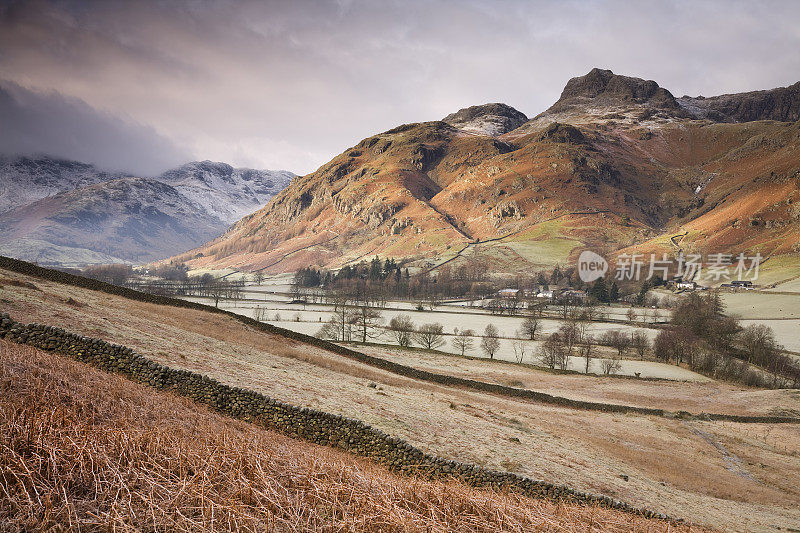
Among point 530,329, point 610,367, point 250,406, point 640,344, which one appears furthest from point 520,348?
point 250,406

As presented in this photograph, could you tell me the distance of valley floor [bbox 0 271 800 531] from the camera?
15.7 metres

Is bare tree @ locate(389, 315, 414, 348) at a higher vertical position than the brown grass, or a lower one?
lower

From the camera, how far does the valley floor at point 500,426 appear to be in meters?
15.7

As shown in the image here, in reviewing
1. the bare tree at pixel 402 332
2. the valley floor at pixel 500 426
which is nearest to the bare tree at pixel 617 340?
the valley floor at pixel 500 426

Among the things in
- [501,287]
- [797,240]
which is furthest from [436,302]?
[797,240]

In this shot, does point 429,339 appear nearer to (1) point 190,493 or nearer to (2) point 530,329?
(2) point 530,329

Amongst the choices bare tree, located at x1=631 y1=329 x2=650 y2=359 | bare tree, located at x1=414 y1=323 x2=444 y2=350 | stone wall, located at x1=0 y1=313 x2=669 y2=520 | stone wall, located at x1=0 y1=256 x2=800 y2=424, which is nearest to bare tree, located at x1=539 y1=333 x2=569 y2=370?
bare tree, located at x1=414 y1=323 x2=444 y2=350

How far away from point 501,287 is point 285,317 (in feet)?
356

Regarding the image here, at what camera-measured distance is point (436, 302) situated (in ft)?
456

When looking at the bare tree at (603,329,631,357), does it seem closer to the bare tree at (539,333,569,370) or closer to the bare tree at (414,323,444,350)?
the bare tree at (539,333,569,370)

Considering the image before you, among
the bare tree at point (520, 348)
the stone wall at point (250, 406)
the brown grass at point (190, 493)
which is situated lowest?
the bare tree at point (520, 348)

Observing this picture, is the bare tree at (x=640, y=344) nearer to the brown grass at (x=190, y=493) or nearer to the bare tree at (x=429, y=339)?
the bare tree at (x=429, y=339)

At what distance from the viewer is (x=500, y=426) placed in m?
21.5

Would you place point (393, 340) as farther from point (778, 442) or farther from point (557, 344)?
point (778, 442)
